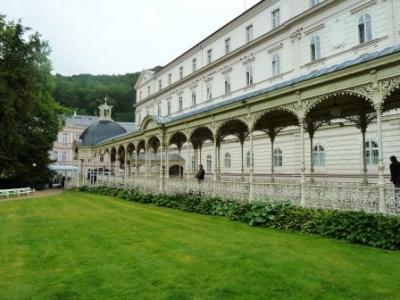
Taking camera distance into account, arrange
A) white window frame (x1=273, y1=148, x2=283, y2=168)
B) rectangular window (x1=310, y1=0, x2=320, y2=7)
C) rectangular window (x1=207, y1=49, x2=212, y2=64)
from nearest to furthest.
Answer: rectangular window (x1=310, y1=0, x2=320, y2=7) < white window frame (x1=273, y1=148, x2=283, y2=168) < rectangular window (x1=207, y1=49, x2=212, y2=64)

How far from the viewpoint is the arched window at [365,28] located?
2100cm

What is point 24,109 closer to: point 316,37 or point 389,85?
point 316,37

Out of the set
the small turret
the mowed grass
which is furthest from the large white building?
the small turret

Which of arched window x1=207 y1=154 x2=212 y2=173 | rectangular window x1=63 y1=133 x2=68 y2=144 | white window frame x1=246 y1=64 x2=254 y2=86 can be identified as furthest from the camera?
rectangular window x1=63 y1=133 x2=68 y2=144

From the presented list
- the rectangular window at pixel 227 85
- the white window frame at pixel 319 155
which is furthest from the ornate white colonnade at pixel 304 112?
the rectangular window at pixel 227 85

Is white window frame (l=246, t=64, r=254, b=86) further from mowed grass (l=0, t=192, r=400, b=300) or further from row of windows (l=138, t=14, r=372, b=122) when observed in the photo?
mowed grass (l=0, t=192, r=400, b=300)

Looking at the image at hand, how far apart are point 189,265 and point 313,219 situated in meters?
4.83

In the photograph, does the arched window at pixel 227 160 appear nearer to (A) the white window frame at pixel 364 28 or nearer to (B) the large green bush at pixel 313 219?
(A) the white window frame at pixel 364 28

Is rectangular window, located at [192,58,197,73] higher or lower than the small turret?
higher

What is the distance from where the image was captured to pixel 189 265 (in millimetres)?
6855

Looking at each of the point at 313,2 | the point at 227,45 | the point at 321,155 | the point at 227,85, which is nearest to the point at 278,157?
the point at 321,155

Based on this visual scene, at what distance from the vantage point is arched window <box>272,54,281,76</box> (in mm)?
28000

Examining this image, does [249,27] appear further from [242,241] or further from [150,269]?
[150,269]

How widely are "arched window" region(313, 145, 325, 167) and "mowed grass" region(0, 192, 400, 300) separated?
14.3 metres
